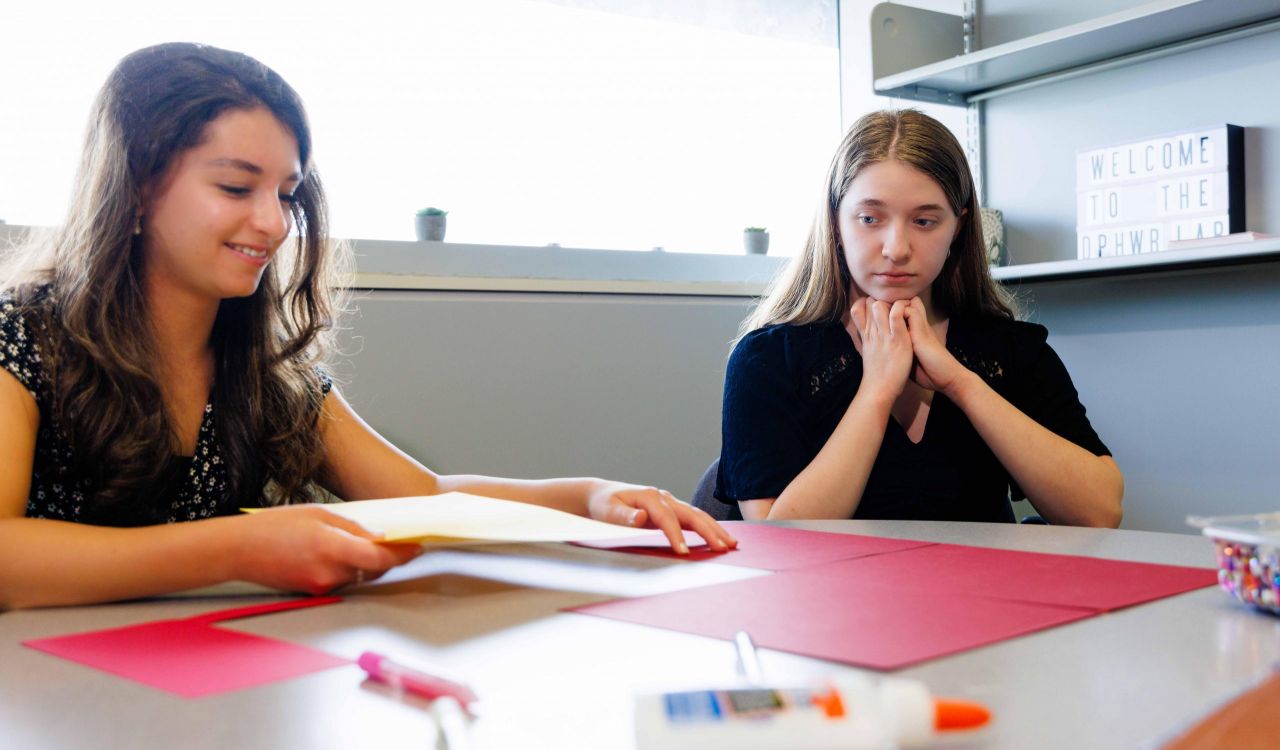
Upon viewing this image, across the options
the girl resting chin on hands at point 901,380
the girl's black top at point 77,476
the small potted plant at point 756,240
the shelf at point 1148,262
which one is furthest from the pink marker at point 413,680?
the small potted plant at point 756,240

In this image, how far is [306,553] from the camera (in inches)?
32.3

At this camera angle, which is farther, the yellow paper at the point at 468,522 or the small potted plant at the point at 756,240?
the small potted plant at the point at 756,240

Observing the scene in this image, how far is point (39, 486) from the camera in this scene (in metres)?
1.16

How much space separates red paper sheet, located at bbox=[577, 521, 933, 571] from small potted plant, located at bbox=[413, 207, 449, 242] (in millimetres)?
1448

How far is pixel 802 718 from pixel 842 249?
133 cm

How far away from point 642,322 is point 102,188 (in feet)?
4.89

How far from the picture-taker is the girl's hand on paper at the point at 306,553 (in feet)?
2.69

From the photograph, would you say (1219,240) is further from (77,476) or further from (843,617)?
(77,476)

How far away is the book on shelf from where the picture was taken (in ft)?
6.72

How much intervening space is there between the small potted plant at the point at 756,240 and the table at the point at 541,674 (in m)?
2.16

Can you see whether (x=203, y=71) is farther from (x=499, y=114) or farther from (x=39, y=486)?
(x=499, y=114)

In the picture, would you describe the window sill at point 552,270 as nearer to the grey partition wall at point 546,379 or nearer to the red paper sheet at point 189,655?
the grey partition wall at point 546,379

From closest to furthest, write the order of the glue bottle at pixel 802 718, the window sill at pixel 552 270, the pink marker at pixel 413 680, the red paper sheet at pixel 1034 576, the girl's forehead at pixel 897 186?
the glue bottle at pixel 802 718
the pink marker at pixel 413 680
the red paper sheet at pixel 1034 576
the girl's forehead at pixel 897 186
the window sill at pixel 552 270

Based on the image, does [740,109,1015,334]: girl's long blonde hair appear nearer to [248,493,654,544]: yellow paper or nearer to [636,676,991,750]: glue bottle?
[248,493,654,544]: yellow paper
